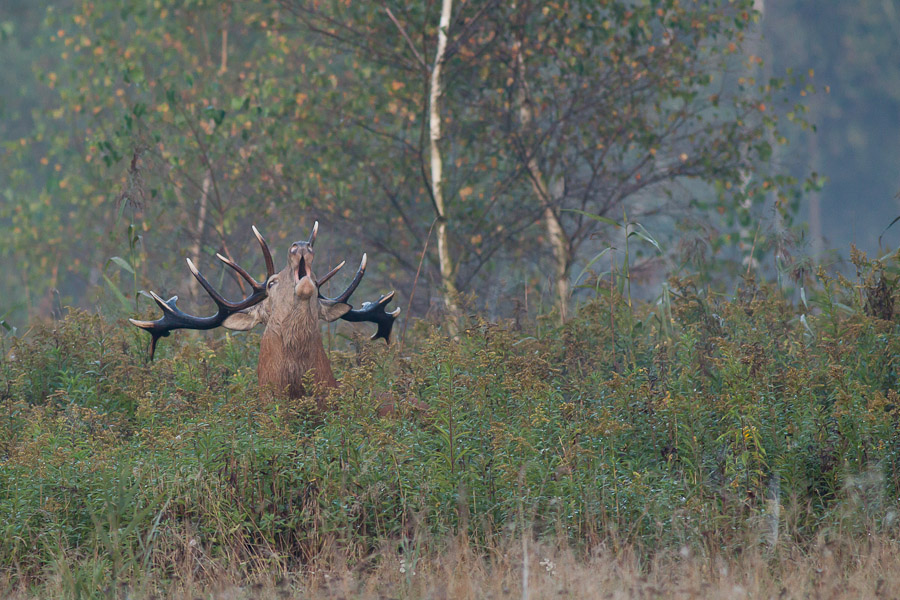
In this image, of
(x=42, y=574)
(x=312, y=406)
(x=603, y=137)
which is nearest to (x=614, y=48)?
(x=603, y=137)

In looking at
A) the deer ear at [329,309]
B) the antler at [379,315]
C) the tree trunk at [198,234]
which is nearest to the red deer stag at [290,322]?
the deer ear at [329,309]

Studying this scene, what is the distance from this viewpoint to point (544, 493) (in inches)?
196

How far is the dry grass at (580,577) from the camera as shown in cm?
397

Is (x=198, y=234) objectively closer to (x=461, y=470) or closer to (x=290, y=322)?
(x=290, y=322)

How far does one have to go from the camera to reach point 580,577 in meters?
4.09

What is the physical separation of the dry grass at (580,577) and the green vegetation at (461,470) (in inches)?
2.7

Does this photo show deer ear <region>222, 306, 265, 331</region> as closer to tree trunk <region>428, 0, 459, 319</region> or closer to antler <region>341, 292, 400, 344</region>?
antler <region>341, 292, 400, 344</region>

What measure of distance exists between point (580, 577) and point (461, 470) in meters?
1.11

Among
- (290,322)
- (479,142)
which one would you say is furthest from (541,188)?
(290,322)

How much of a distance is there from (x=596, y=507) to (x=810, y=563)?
1.00 metres

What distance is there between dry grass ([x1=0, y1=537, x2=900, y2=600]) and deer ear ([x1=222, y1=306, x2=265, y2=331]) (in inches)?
85.9

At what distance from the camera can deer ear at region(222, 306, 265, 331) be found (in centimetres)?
636

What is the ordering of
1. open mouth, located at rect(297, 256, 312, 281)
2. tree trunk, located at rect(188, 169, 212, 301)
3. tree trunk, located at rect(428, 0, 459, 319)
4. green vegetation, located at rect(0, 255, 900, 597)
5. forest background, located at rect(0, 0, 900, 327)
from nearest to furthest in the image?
green vegetation, located at rect(0, 255, 900, 597) → open mouth, located at rect(297, 256, 312, 281) → tree trunk, located at rect(428, 0, 459, 319) → forest background, located at rect(0, 0, 900, 327) → tree trunk, located at rect(188, 169, 212, 301)

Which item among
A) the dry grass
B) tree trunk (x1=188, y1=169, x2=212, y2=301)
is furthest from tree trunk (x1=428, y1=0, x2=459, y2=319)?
the dry grass
